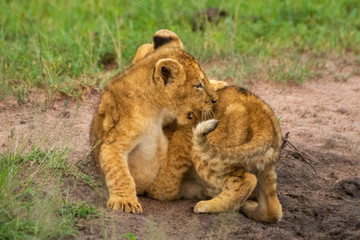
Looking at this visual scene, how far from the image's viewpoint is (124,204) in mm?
4211

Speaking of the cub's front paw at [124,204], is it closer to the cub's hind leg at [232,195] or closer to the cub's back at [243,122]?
the cub's hind leg at [232,195]

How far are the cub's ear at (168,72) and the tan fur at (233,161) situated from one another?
1.48ft

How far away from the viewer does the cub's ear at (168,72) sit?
14.5 feet

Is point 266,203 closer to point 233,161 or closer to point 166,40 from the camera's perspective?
point 233,161

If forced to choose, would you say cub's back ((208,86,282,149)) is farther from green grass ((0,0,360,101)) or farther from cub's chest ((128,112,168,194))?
green grass ((0,0,360,101))

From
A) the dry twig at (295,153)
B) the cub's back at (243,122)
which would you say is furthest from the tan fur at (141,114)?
the dry twig at (295,153)

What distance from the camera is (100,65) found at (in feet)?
25.5

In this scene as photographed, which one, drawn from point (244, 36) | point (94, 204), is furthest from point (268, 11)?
point (94, 204)

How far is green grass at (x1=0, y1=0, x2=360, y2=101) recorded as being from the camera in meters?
7.10

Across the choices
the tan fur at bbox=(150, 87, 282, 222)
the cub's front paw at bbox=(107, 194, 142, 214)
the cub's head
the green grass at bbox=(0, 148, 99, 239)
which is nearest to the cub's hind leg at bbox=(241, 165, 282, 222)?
the tan fur at bbox=(150, 87, 282, 222)

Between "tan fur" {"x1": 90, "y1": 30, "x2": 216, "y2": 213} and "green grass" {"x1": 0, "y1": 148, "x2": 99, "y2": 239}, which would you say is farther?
"tan fur" {"x1": 90, "y1": 30, "x2": 216, "y2": 213}

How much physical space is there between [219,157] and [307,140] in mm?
2153

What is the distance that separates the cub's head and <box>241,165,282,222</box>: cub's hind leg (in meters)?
0.67

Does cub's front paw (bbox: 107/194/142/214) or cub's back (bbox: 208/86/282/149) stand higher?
cub's back (bbox: 208/86/282/149)
